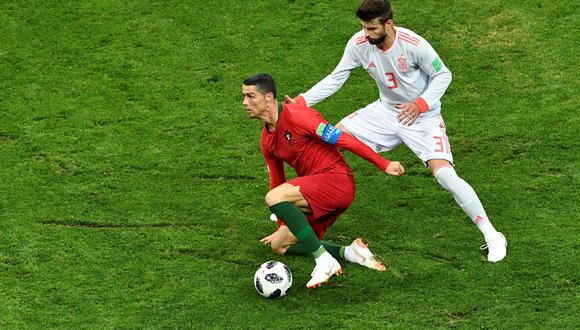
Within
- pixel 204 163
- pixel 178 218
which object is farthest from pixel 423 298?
pixel 204 163

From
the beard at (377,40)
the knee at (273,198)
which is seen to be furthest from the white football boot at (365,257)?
the beard at (377,40)

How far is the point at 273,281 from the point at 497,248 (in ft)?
6.41

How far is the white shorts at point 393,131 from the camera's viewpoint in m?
9.56

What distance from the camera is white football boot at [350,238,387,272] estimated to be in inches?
360

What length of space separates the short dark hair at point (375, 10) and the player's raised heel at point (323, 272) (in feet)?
6.92

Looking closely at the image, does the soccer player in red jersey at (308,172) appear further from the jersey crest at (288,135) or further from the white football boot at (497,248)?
the white football boot at (497,248)

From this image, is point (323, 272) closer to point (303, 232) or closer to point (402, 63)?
point (303, 232)

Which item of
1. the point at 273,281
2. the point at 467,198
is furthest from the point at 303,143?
the point at 467,198

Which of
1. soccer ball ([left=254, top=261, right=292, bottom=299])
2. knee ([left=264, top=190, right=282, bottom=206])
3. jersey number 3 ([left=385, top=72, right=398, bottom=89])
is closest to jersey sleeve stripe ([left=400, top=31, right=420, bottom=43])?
jersey number 3 ([left=385, top=72, right=398, bottom=89])

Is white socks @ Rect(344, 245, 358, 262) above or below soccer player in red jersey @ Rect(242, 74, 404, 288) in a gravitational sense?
below

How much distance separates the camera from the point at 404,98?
390 inches

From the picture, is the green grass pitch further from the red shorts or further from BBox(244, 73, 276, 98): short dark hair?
BBox(244, 73, 276, 98): short dark hair

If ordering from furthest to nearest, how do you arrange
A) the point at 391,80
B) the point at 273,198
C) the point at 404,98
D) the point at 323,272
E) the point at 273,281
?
the point at 404,98 < the point at 391,80 < the point at 273,198 < the point at 323,272 < the point at 273,281

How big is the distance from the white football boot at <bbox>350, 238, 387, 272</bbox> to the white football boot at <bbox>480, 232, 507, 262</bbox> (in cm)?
90
